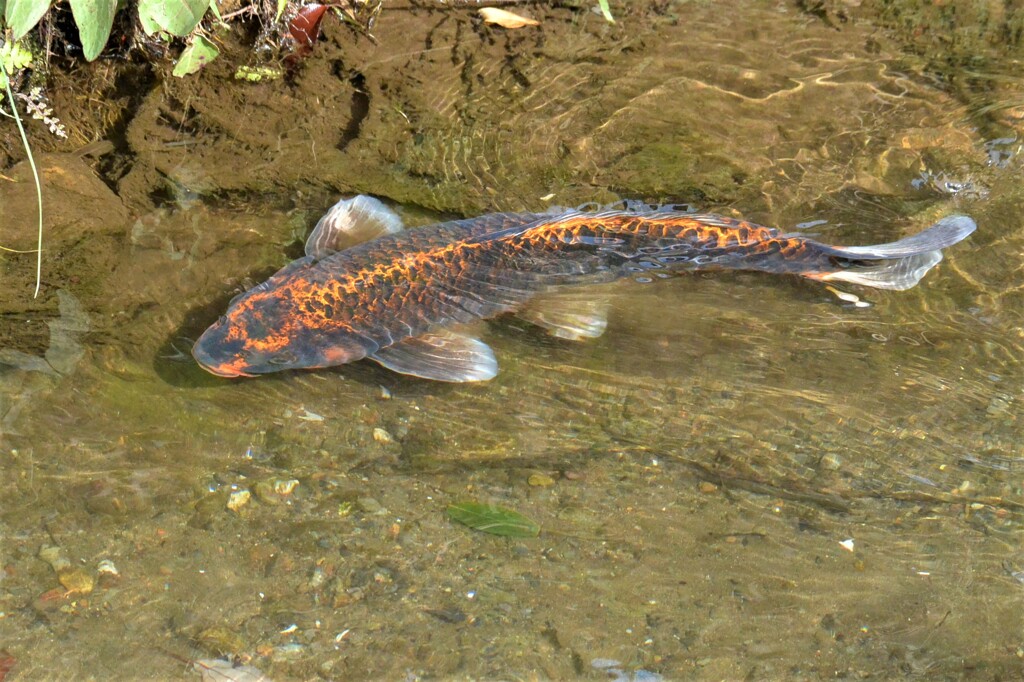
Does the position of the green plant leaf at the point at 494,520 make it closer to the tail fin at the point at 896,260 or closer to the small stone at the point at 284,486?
the small stone at the point at 284,486

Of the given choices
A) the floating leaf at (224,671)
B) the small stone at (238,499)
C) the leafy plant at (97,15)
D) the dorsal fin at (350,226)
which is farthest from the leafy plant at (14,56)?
the floating leaf at (224,671)

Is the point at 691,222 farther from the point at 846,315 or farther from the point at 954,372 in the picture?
the point at 954,372

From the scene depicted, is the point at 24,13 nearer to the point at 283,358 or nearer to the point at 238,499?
the point at 283,358

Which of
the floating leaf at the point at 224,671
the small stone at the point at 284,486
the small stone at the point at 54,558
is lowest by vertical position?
the floating leaf at the point at 224,671

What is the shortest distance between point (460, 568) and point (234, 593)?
917mm

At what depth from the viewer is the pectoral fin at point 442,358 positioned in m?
4.47

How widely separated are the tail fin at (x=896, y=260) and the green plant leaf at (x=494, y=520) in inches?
87.1

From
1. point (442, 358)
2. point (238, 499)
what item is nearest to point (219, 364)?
point (238, 499)

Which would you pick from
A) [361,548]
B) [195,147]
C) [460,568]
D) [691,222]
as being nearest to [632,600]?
[460,568]

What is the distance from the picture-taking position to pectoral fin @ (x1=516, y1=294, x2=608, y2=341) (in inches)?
188

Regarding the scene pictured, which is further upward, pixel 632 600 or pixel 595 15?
pixel 595 15

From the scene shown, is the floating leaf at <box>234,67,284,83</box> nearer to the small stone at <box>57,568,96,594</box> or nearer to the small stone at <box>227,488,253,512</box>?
the small stone at <box>227,488,253,512</box>

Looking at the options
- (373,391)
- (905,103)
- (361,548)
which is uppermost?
(905,103)

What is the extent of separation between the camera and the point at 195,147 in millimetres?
5461
